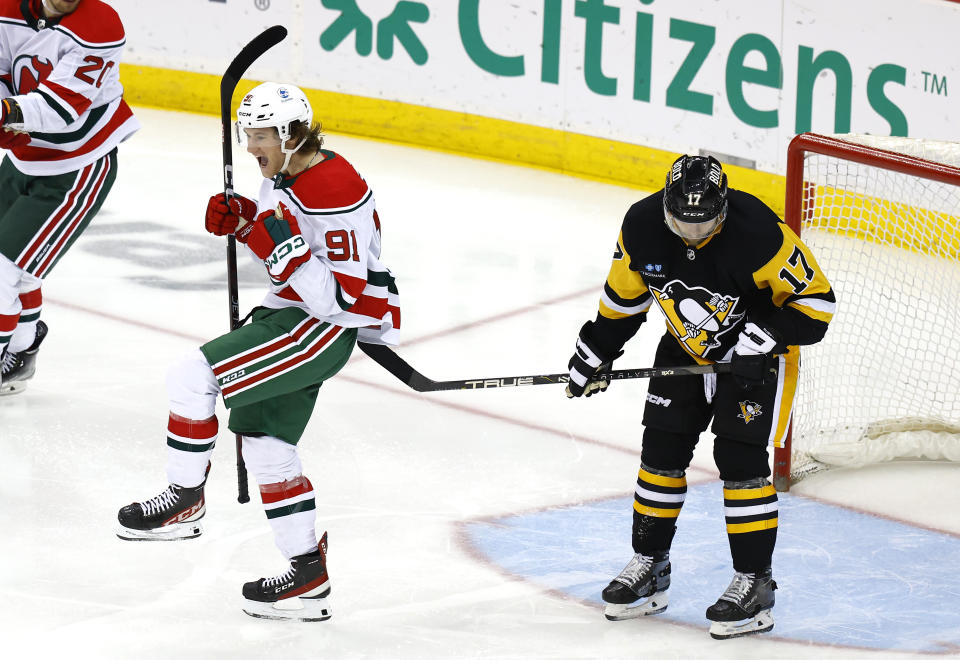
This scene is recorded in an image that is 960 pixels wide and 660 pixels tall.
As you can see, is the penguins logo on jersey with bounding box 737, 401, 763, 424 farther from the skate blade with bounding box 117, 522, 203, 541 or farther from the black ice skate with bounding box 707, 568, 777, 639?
the skate blade with bounding box 117, 522, 203, 541

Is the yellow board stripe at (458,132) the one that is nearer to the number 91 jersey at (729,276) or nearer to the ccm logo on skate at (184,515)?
the number 91 jersey at (729,276)

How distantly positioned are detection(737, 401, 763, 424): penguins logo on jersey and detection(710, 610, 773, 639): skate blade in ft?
1.44

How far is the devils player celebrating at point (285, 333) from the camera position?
10.8 ft

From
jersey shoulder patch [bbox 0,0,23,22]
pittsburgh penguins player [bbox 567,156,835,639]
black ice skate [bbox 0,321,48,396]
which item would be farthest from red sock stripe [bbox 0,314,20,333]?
pittsburgh penguins player [bbox 567,156,835,639]

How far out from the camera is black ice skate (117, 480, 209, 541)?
3.42 meters

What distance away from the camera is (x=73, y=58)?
4.48 metres

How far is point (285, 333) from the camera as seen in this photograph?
3352 millimetres

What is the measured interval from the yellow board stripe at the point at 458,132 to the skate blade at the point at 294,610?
13.7ft

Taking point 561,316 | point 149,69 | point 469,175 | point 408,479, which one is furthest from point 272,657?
point 149,69

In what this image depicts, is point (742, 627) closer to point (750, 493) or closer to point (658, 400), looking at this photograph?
point (750, 493)

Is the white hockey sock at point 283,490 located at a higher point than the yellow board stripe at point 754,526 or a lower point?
higher

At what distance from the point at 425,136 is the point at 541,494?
168 inches

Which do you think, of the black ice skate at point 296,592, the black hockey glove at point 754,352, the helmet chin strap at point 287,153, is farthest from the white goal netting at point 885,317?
the helmet chin strap at point 287,153

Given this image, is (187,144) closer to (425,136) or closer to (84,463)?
(425,136)
